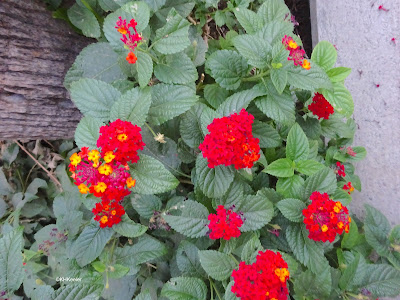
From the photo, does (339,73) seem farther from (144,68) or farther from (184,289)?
(184,289)

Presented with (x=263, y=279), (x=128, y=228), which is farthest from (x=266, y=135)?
(x=128, y=228)

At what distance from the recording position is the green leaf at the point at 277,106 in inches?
61.2

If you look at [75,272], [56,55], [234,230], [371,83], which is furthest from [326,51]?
[75,272]

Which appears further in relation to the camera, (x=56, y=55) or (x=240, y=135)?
(x=56, y=55)

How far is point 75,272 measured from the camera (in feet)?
5.22

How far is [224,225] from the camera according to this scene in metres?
1.39

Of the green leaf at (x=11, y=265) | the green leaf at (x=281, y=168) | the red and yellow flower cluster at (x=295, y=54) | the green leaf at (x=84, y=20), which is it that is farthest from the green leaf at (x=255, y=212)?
the green leaf at (x=84, y=20)

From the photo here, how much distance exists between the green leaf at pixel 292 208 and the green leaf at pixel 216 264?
0.34m

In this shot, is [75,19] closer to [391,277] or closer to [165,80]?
[165,80]

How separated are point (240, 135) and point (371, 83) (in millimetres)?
1447

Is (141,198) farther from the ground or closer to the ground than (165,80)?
closer to the ground

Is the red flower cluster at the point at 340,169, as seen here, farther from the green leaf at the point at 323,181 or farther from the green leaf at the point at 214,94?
the green leaf at the point at 214,94

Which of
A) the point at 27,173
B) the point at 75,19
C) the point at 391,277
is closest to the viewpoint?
the point at 391,277

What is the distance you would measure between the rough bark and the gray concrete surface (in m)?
1.81
